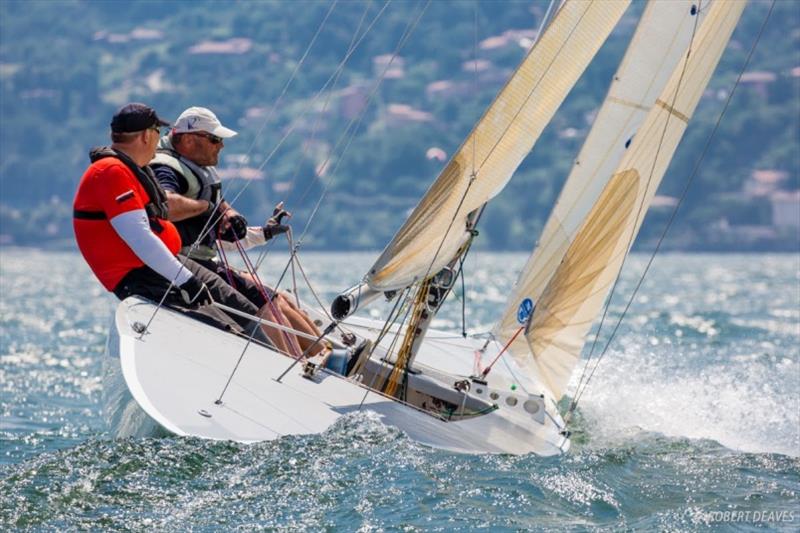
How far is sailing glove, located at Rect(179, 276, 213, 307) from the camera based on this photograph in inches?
210

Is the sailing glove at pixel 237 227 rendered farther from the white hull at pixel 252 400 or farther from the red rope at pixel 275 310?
the white hull at pixel 252 400

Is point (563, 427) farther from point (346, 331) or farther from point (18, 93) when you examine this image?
point (18, 93)

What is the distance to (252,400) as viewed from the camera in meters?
5.12

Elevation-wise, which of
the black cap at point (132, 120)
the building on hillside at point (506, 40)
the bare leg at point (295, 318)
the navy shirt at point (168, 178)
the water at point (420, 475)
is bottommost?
the water at point (420, 475)

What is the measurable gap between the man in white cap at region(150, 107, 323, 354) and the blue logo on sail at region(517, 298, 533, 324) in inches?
41.7

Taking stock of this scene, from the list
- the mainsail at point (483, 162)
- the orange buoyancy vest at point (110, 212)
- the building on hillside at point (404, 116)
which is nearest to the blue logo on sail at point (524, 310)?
the mainsail at point (483, 162)

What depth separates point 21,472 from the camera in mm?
4770

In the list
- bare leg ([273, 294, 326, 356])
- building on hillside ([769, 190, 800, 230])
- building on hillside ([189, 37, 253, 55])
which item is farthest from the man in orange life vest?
building on hillside ([189, 37, 253, 55])

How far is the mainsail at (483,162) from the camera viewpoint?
18.9 feet

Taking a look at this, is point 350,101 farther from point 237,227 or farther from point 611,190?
point 237,227

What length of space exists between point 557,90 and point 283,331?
4.86 feet

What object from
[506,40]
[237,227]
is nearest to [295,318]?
[237,227]

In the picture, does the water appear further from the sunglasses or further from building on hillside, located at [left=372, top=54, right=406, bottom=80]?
building on hillside, located at [left=372, top=54, right=406, bottom=80]

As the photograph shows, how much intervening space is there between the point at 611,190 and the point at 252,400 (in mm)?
2131
